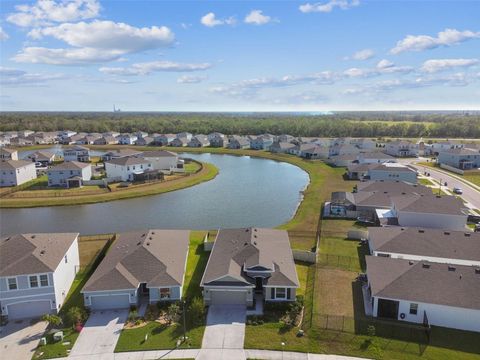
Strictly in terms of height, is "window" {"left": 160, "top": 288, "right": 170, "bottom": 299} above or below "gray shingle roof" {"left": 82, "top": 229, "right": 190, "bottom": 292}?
below

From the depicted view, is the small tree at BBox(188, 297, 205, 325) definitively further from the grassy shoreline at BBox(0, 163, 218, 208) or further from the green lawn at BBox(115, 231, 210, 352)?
the grassy shoreline at BBox(0, 163, 218, 208)

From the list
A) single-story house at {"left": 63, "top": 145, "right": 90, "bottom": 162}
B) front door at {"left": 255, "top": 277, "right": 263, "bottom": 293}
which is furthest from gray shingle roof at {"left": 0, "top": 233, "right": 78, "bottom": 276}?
single-story house at {"left": 63, "top": 145, "right": 90, "bottom": 162}

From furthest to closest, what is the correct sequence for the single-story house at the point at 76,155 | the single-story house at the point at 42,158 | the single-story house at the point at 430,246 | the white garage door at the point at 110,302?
1. the single-story house at the point at 76,155
2. the single-story house at the point at 42,158
3. the single-story house at the point at 430,246
4. the white garage door at the point at 110,302

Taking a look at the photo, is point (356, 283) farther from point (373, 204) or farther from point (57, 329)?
point (57, 329)


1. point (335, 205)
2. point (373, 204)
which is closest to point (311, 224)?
point (335, 205)

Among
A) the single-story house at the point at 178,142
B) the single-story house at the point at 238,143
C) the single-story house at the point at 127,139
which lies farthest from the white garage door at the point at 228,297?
the single-story house at the point at 127,139

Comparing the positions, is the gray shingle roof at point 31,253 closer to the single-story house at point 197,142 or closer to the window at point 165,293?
the window at point 165,293

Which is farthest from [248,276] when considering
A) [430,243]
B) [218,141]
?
[218,141]
